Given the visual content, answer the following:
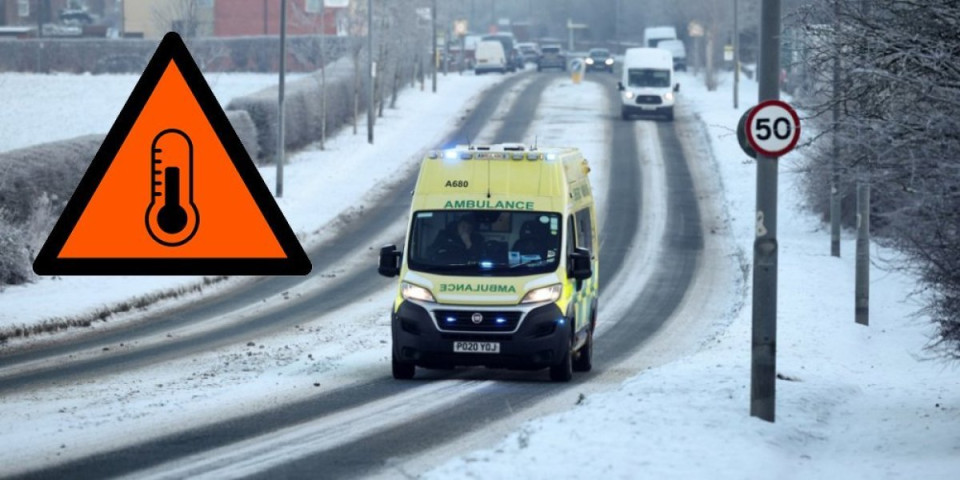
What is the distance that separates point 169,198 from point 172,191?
28 mm

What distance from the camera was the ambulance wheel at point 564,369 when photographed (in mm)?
17047

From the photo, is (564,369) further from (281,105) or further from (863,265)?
(281,105)

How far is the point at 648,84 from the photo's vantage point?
2402 inches

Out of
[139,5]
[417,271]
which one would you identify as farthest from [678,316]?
[139,5]

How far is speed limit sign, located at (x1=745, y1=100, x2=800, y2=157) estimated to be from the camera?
12.0 meters

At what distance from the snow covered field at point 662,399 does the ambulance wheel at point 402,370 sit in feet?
1.36

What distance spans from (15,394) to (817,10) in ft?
28.9

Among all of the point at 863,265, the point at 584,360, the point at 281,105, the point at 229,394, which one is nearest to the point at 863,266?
the point at 863,265

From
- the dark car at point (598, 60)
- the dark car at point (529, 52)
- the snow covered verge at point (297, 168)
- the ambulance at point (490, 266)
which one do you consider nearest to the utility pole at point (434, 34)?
the snow covered verge at point (297, 168)

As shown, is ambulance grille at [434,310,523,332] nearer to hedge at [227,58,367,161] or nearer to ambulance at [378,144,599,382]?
ambulance at [378,144,599,382]

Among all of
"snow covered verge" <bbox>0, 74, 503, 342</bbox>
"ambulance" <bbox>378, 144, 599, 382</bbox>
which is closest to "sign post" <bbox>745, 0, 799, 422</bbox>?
"ambulance" <bbox>378, 144, 599, 382</bbox>

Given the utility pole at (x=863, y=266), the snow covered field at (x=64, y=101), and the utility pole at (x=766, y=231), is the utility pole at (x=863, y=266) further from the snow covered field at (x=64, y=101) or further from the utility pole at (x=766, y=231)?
the snow covered field at (x=64, y=101)

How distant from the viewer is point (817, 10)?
589 inches

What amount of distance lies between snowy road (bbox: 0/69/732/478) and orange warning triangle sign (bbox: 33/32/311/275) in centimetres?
531
